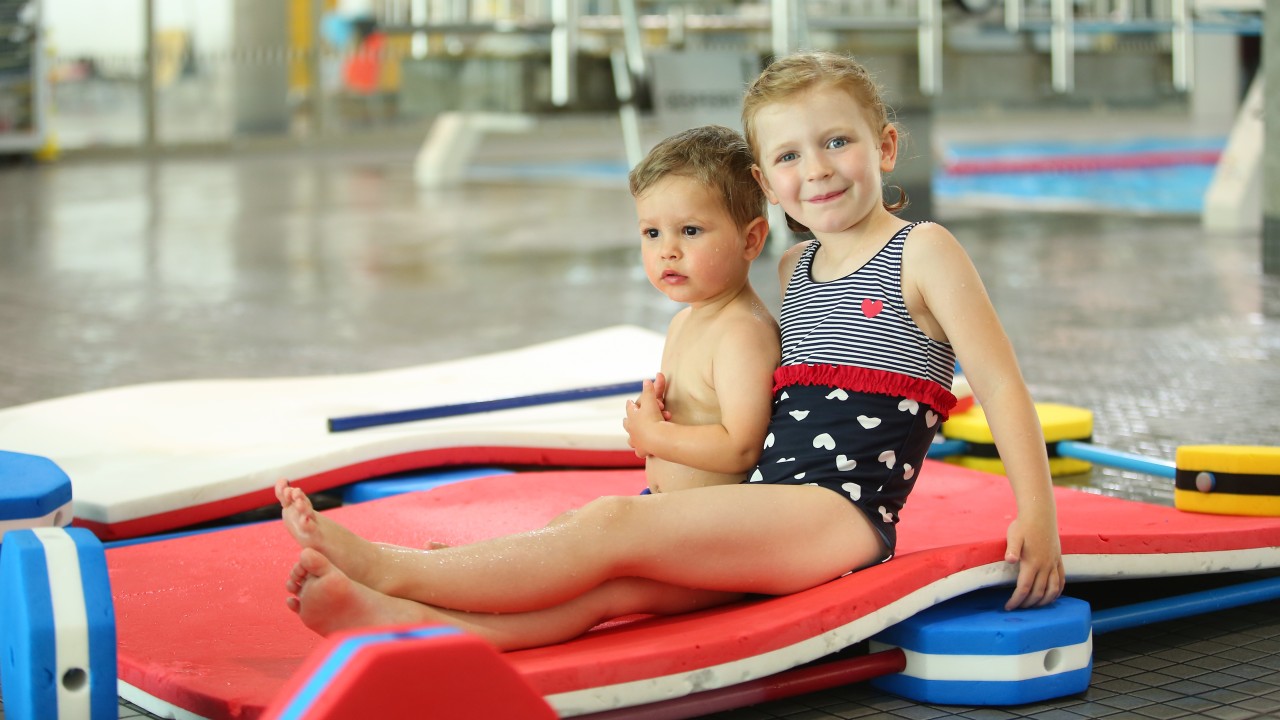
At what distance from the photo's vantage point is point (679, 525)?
1447 mm

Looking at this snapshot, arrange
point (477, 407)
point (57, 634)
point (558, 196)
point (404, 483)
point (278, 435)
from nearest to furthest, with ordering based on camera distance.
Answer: point (57, 634) → point (404, 483) → point (278, 435) → point (477, 407) → point (558, 196)

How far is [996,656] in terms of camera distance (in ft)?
4.80

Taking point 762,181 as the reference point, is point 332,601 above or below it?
below

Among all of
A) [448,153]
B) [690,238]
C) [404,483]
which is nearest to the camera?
[690,238]

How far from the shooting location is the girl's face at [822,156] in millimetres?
1554

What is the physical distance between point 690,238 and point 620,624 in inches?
16.8

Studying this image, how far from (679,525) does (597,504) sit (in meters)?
0.08

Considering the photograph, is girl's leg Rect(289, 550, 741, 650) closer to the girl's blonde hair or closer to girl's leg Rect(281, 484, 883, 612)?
girl's leg Rect(281, 484, 883, 612)

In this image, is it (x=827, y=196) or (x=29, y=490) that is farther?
(x=29, y=490)

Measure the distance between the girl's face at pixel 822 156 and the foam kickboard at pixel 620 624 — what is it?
0.38 meters

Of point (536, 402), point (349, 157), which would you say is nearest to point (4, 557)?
point (536, 402)

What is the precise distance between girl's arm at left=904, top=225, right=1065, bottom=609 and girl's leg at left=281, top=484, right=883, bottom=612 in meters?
0.16

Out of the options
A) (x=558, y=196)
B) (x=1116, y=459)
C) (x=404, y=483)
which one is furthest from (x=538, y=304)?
(x=558, y=196)

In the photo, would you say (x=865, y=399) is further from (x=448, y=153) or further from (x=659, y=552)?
(x=448, y=153)
